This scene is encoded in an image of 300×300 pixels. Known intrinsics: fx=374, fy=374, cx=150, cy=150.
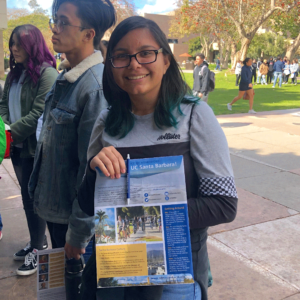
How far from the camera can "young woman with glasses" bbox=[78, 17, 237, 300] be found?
1450mm

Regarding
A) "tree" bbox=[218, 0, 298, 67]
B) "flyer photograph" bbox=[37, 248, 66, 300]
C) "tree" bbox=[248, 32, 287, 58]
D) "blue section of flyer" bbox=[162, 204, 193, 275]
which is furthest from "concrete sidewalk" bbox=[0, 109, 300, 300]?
"tree" bbox=[248, 32, 287, 58]

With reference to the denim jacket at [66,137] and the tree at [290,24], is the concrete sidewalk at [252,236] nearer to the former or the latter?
the denim jacket at [66,137]

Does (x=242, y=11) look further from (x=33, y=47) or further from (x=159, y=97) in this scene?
(x=159, y=97)

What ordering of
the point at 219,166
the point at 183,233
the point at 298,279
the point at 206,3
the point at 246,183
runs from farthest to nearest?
the point at 206,3 → the point at 246,183 → the point at 298,279 → the point at 219,166 → the point at 183,233

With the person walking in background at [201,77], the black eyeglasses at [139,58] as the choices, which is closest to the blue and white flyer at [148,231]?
the black eyeglasses at [139,58]

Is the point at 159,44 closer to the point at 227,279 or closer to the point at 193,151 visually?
the point at 193,151

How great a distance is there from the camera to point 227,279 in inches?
129

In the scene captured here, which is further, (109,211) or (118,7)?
(118,7)

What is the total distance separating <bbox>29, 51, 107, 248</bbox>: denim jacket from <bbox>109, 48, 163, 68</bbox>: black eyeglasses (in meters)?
0.49

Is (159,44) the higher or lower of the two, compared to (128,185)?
higher

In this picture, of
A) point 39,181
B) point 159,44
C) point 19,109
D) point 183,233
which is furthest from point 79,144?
point 19,109

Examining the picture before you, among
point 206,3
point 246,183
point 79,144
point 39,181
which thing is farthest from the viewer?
point 206,3

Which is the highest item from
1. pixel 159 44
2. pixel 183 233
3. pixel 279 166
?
pixel 159 44

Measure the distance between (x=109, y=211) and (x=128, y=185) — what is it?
0.12 m
